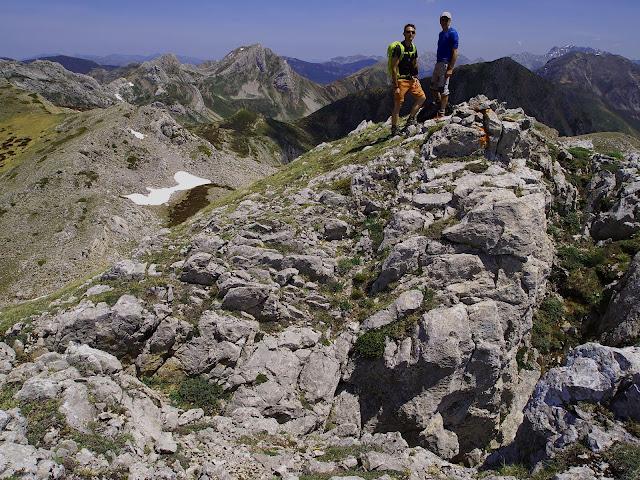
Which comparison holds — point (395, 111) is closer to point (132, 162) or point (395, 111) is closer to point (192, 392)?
point (192, 392)

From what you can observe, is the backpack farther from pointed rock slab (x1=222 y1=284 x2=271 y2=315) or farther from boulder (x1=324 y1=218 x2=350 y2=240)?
pointed rock slab (x1=222 y1=284 x2=271 y2=315)

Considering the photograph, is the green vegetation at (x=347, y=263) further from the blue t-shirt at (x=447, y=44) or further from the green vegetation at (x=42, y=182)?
the green vegetation at (x=42, y=182)

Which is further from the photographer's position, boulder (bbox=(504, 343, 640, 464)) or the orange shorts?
the orange shorts

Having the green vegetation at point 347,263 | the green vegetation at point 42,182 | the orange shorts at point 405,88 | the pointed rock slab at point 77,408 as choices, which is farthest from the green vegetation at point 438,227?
the green vegetation at point 42,182

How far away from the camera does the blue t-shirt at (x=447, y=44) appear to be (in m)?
23.0

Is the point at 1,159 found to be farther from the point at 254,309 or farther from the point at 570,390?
the point at 570,390

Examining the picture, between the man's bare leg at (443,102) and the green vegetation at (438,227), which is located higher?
the man's bare leg at (443,102)

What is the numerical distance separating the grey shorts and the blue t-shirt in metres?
0.32

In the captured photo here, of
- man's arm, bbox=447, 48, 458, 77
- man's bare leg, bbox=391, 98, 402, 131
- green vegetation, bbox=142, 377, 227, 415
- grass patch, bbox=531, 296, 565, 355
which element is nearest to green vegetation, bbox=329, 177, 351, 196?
man's bare leg, bbox=391, 98, 402, 131

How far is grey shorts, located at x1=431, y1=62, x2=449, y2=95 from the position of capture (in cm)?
2402

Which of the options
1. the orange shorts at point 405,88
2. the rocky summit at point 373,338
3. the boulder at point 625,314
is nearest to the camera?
the rocky summit at point 373,338

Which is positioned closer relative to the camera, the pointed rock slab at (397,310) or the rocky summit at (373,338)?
the rocky summit at (373,338)

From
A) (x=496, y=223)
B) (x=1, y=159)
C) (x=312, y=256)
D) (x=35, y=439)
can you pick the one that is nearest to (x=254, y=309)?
(x=312, y=256)

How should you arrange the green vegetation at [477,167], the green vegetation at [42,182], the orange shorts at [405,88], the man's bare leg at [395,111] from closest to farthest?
the green vegetation at [477,167] < the orange shorts at [405,88] < the man's bare leg at [395,111] < the green vegetation at [42,182]
